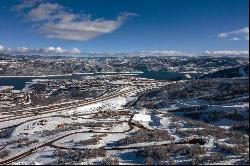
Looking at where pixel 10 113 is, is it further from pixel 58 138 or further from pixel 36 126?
pixel 58 138

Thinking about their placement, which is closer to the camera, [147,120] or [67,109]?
[147,120]

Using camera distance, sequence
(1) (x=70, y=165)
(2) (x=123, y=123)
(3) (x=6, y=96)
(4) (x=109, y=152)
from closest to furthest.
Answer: (1) (x=70, y=165)
(4) (x=109, y=152)
(2) (x=123, y=123)
(3) (x=6, y=96)

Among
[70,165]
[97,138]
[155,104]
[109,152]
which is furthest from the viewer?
[155,104]

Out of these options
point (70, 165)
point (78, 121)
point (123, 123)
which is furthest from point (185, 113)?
point (70, 165)

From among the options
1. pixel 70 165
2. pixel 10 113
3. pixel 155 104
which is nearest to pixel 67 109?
pixel 10 113

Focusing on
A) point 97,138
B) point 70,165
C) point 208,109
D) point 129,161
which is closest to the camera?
point 70,165

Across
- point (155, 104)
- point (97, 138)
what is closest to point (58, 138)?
point (97, 138)

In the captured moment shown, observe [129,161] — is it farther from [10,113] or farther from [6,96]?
[6,96]

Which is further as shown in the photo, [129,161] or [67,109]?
[67,109]

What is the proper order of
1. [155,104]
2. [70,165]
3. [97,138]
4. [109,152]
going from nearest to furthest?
[70,165], [109,152], [97,138], [155,104]
